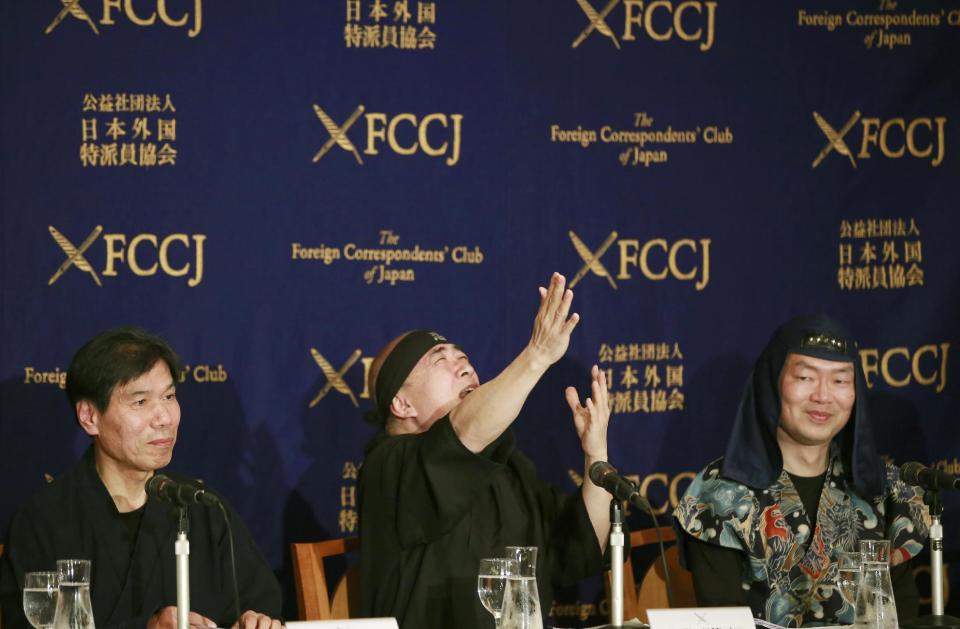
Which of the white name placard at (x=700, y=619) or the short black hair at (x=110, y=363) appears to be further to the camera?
the short black hair at (x=110, y=363)

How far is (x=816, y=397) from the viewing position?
4152 mm

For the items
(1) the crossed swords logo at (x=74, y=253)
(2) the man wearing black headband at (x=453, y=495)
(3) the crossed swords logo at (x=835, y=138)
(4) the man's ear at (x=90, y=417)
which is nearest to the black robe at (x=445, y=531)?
(2) the man wearing black headband at (x=453, y=495)

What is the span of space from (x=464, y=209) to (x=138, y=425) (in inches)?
63.9

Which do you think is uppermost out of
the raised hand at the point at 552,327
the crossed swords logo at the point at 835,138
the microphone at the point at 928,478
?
the crossed swords logo at the point at 835,138

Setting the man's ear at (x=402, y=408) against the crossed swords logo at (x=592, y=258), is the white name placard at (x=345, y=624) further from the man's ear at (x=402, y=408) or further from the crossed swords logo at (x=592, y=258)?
the crossed swords logo at (x=592, y=258)

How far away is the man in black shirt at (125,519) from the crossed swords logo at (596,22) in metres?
2.02

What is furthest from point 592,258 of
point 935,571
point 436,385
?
point 935,571

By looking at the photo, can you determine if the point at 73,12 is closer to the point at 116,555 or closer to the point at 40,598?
the point at 116,555

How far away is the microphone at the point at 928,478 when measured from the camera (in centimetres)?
350

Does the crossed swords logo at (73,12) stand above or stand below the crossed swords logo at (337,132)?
above

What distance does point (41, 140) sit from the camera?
4.62 metres

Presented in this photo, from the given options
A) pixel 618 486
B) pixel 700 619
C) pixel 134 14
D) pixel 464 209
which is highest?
pixel 134 14

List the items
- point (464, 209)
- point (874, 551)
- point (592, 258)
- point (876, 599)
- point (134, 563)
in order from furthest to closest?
point (592, 258) < point (464, 209) < point (134, 563) < point (874, 551) < point (876, 599)

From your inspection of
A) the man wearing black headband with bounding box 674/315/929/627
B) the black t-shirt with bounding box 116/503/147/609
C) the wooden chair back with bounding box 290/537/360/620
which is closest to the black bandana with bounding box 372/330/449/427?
the wooden chair back with bounding box 290/537/360/620
